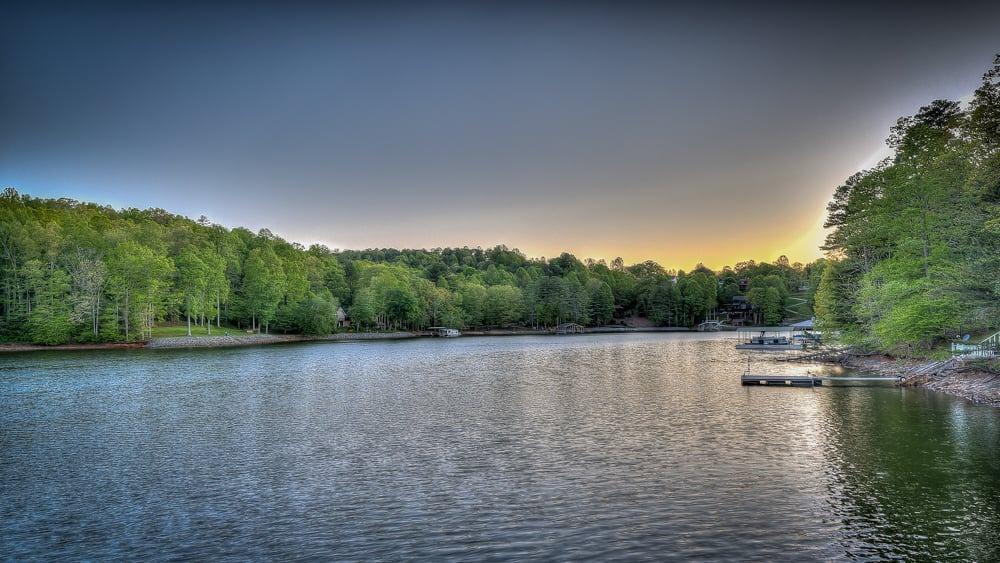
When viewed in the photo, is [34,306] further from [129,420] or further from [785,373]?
[785,373]

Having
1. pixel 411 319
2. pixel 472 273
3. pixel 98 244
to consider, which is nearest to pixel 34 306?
pixel 98 244

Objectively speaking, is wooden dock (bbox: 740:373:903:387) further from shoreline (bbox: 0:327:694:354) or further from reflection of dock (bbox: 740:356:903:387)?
shoreline (bbox: 0:327:694:354)

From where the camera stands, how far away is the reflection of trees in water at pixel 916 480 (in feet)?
35.3

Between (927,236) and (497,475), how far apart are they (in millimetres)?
37117

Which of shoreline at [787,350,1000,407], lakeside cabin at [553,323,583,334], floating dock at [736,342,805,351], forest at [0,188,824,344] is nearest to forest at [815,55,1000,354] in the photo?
shoreline at [787,350,1000,407]

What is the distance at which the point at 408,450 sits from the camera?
18.2 m

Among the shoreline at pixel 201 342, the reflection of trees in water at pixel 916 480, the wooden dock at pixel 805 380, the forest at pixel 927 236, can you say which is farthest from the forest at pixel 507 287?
the reflection of trees in water at pixel 916 480

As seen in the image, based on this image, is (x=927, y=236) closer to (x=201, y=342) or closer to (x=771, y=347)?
(x=771, y=347)

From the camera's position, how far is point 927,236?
3597cm

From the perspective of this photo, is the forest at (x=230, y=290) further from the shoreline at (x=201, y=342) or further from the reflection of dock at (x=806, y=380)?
the reflection of dock at (x=806, y=380)

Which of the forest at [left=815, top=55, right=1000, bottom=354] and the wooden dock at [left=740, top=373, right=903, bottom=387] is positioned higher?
the forest at [left=815, top=55, right=1000, bottom=354]

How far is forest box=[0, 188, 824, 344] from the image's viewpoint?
65875mm

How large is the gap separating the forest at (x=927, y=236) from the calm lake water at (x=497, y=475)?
575 centimetres

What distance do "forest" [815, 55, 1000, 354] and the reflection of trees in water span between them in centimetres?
730
